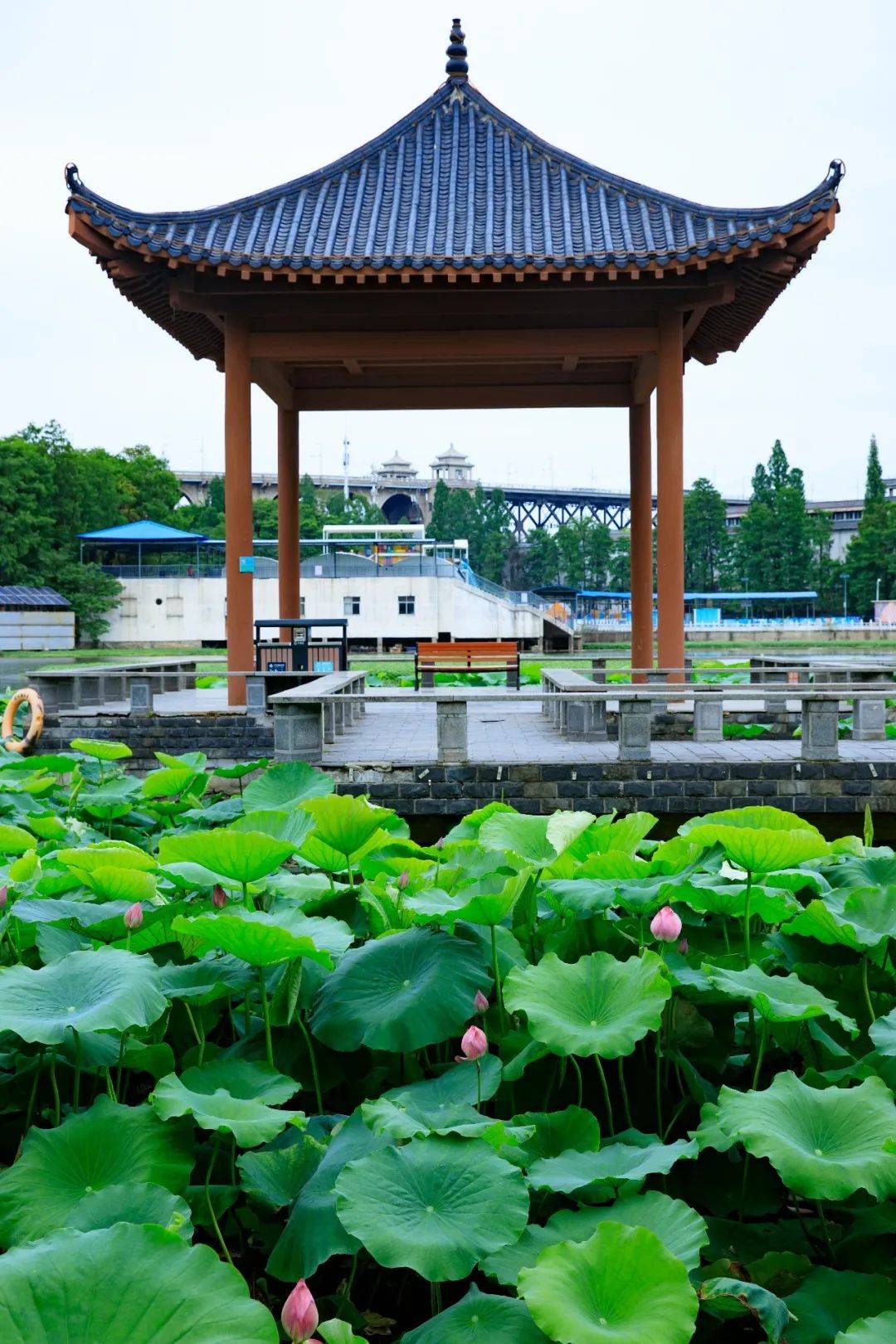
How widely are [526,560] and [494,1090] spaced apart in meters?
80.3

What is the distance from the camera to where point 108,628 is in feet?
153

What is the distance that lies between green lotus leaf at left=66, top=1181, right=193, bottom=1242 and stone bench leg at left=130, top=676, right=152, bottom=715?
33.6ft

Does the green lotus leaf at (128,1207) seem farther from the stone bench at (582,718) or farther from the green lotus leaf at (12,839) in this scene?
the stone bench at (582,718)

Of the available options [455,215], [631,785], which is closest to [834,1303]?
[631,785]

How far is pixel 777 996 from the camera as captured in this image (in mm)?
1896

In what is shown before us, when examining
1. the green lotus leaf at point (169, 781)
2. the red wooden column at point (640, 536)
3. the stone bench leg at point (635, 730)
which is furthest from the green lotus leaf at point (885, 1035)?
the red wooden column at point (640, 536)

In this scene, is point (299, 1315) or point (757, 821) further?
point (757, 821)

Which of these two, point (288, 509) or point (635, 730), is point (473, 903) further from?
point (288, 509)

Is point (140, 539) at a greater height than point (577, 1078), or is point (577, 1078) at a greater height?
point (140, 539)

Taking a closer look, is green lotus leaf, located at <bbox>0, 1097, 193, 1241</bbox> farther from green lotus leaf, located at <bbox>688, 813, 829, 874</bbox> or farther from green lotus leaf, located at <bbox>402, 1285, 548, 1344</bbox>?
green lotus leaf, located at <bbox>688, 813, 829, 874</bbox>

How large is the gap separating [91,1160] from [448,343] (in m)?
11.2

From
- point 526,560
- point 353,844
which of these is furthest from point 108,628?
point 353,844

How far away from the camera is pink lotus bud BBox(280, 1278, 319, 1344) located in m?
1.17

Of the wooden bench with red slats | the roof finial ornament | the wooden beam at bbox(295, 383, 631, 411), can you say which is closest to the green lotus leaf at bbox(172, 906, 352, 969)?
the wooden bench with red slats
